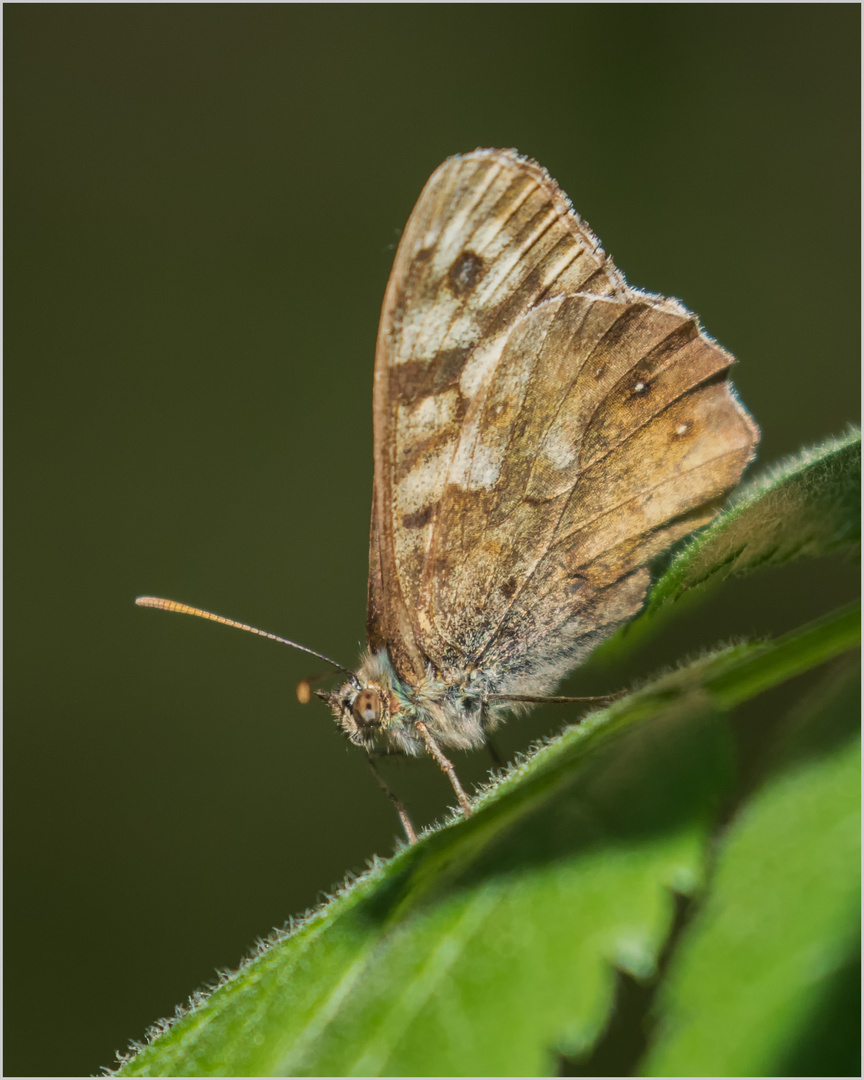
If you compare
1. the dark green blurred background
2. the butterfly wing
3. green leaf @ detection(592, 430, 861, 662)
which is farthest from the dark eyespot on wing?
the dark green blurred background

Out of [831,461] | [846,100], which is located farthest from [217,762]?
[846,100]

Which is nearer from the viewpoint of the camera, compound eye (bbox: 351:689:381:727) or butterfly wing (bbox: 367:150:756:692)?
butterfly wing (bbox: 367:150:756:692)

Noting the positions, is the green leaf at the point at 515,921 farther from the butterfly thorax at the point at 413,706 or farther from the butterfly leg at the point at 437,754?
the butterfly thorax at the point at 413,706

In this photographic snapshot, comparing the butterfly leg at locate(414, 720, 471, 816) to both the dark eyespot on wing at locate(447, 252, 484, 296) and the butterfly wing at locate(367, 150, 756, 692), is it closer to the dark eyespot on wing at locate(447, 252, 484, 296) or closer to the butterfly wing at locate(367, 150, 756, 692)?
the butterfly wing at locate(367, 150, 756, 692)

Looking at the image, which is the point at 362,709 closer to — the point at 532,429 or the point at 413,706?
the point at 413,706

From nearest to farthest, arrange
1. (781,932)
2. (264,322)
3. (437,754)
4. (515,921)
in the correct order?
(781,932) → (515,921) → (437,754) → (264,322)

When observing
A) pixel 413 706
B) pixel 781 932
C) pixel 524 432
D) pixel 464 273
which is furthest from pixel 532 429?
pixel 781 932
